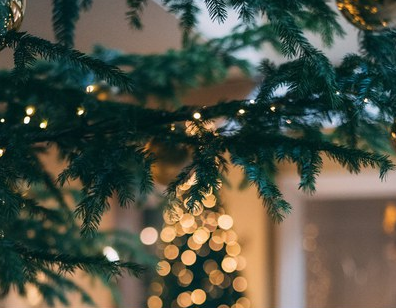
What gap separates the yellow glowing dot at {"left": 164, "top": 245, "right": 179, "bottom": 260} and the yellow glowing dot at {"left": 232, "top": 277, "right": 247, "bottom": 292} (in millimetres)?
356

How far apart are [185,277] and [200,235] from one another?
25 cm

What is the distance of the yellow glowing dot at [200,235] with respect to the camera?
13.3 ft

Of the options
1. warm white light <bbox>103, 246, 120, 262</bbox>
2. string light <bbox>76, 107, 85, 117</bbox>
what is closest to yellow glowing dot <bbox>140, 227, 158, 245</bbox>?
warm white light <bbox>103, 246, 120, 262</bbox>

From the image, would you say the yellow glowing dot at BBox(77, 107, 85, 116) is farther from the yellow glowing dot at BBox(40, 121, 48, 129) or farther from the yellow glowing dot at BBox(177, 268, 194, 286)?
the yellow glowing dot at BBox(177, 268, 194, 286)

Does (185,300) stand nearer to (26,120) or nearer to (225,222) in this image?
(225,222)

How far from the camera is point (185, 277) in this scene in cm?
404

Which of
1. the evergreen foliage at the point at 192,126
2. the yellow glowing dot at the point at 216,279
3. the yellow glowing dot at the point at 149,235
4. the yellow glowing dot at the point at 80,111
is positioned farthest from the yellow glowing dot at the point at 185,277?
the yellow glowing dot at the point at 80,111

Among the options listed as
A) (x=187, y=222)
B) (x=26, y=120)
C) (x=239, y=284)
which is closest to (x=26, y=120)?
(x=26, y=120)

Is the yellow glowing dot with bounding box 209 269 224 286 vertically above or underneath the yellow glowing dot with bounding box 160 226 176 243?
underneath

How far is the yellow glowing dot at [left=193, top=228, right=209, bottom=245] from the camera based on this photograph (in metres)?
4.04

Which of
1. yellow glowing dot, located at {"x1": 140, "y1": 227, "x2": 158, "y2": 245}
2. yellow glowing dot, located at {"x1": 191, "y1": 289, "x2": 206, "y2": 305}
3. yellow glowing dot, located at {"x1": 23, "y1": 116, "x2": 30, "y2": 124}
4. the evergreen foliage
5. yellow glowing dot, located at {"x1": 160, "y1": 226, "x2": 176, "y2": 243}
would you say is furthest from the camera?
yellow glowing dot, located at {"x1": 140, "y1": 227, "x2": 158, "y2": 245}

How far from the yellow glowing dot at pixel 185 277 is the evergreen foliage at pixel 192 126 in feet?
9.03

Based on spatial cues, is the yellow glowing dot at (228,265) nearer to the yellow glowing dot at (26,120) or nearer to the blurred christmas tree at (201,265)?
the blurred christmas tree at (201,265)

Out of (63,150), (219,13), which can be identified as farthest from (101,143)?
(219,13)
